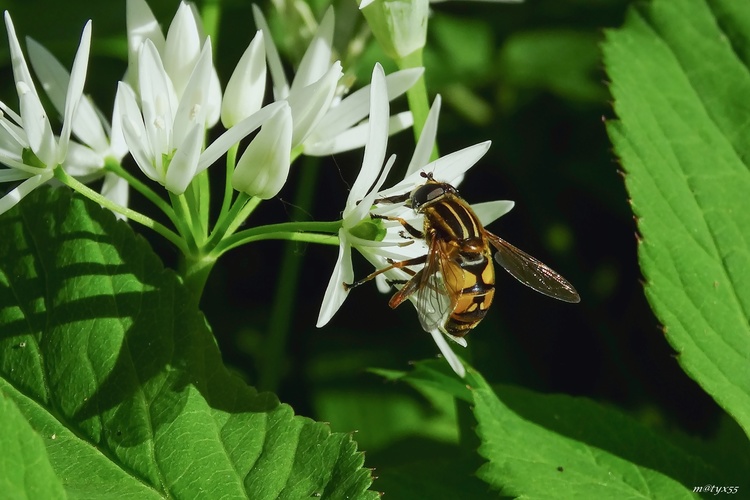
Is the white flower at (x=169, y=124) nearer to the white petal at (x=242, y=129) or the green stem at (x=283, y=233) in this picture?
the white petal at (x=242, y=129)

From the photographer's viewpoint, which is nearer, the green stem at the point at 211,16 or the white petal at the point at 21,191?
the white petal at the point at 21,191

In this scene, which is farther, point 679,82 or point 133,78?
point 679,82

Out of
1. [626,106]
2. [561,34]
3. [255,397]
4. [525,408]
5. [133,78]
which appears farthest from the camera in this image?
[561,34]

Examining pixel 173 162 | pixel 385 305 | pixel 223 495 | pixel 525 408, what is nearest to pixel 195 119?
pixel 173 162

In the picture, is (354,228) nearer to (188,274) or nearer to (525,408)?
(188,274)

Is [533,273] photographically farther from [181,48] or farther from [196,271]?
[181,48]

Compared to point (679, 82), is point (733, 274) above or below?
below

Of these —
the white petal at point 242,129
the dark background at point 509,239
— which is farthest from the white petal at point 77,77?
the dark background at point 509,239
